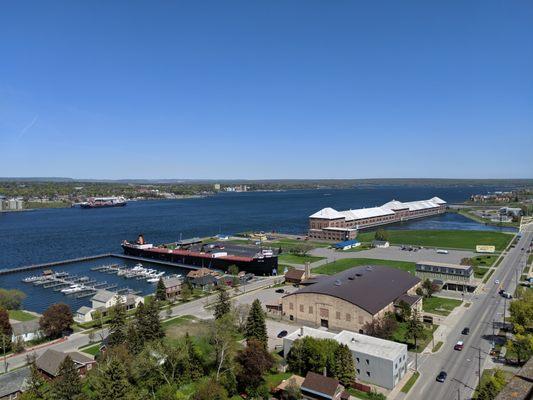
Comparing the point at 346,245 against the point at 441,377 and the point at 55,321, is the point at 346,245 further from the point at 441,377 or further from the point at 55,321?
the point at 55,321

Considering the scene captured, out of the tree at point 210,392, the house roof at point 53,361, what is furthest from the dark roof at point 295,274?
the tree at point 210,392

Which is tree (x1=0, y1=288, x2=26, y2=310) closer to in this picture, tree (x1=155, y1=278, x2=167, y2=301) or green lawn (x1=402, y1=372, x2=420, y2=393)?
tree (x1=155, y1=278, x2=167, y2=301)

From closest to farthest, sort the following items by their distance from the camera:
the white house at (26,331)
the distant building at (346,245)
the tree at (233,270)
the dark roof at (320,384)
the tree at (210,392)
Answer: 1. the tree at (210,392)
2. the dark roof at (320,384)
3. the white house at (26,331)
4. the tree at (233,270)
5. the distant building at (346,245)

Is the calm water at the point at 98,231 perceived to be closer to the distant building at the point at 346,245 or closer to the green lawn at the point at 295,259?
the green lawn at the point at 295,259

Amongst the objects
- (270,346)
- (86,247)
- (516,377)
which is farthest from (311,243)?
(516,377)

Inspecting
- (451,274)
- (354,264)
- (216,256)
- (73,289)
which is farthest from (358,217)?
(73,289)

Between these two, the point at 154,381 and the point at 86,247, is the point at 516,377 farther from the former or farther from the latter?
the point at 86,247
